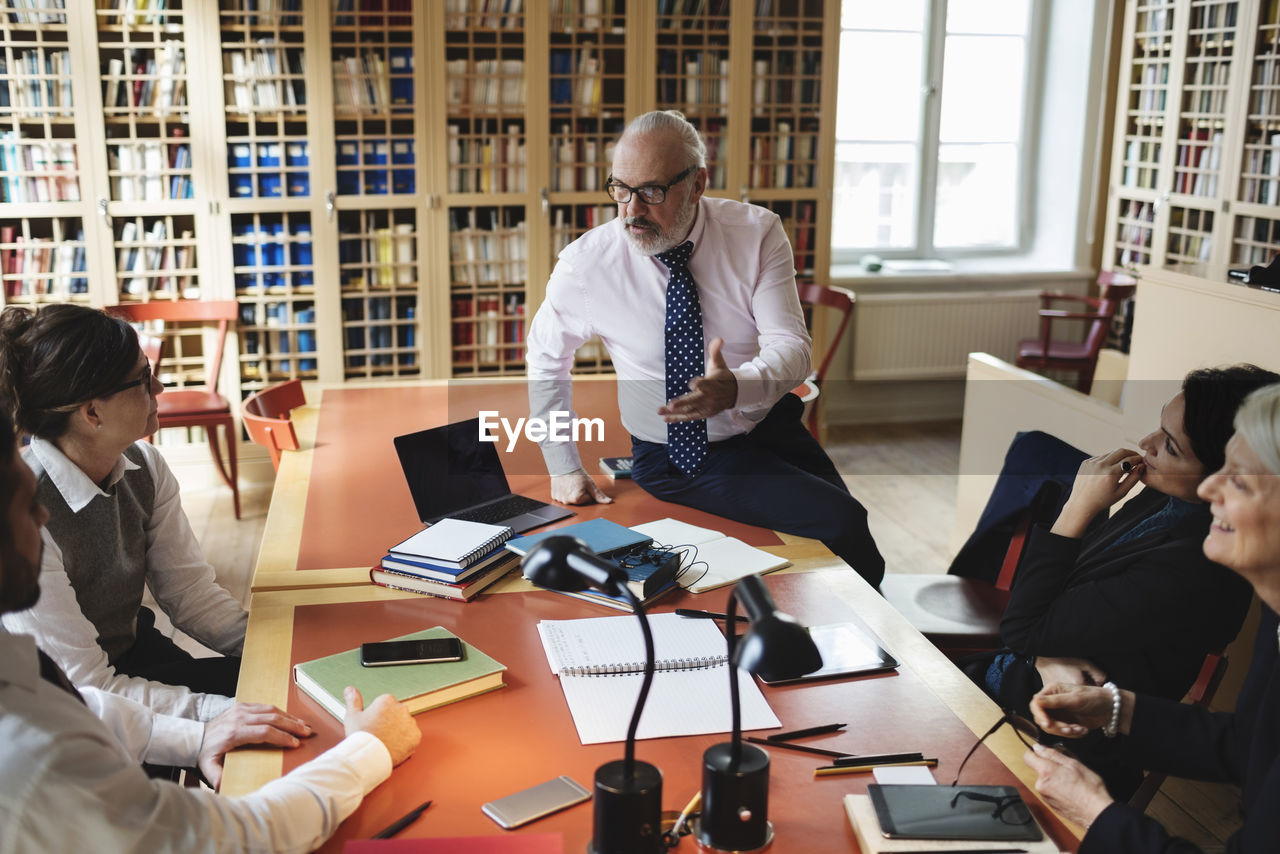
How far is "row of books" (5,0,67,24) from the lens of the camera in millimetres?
4930

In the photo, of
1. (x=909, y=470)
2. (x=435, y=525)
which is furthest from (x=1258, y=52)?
(x=435, y=525)

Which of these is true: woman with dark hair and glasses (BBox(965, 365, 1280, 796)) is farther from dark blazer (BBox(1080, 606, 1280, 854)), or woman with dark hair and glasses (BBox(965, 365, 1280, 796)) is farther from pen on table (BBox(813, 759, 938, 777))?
pen on table (BBox(813, 759, 938, 777))

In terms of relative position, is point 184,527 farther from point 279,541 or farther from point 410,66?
point 410,66

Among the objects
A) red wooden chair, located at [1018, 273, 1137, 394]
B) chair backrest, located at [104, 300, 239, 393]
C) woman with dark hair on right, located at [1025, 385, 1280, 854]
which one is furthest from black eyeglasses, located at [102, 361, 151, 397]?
red wooden chair, located at [1018, 273, 1137, 394]

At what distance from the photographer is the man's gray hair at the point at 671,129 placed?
8.88 ft

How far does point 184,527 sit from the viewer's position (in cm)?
228

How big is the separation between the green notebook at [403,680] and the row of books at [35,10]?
14.1ft

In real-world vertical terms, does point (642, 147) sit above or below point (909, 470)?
above

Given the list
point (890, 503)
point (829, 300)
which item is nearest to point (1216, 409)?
point (890, 503)

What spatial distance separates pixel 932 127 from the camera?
682cm

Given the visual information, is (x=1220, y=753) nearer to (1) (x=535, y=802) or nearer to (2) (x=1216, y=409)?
(2) (x=1216, y=409)

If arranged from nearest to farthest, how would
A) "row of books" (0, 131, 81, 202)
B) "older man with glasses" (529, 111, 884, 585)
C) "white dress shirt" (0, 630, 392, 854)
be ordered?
1. "white dress shirt" (0, 630, 392, 854)
2. "older man with glasses" (529, 111, 884, 585)
3. "row of books" (0, 131, 81, 202)

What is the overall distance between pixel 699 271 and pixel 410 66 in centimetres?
304

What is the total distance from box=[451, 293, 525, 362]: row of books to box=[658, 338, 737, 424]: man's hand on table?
11.5 ft
